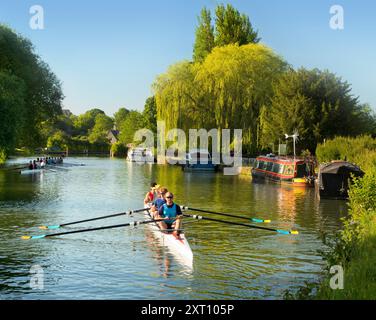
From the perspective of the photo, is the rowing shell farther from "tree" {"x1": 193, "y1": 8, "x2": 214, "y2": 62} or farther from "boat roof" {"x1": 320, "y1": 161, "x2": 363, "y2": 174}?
"tree" {"x1": 193, "y1": 8, "x2": 214, "y2": 62}

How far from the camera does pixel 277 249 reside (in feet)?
67.3

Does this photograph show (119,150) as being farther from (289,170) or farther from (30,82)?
(289,170)

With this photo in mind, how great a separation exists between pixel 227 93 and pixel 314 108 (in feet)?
32.1

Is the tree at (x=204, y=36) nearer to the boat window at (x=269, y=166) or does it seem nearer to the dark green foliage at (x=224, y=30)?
the dark green foliage at (x=224, y=30)

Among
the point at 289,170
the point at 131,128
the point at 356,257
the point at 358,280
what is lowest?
the point at 358,280

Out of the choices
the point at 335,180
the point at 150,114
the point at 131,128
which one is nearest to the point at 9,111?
the point at 335,180

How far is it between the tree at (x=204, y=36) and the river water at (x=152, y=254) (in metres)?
46.1

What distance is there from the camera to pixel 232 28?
3022 inches

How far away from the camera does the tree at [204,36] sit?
79188 millimetres

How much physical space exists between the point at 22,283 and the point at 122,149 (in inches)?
4581

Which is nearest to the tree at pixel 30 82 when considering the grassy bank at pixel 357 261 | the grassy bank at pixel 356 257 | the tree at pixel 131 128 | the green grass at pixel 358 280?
the grassy bank at pixel 356 257

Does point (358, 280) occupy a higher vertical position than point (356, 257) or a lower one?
lower

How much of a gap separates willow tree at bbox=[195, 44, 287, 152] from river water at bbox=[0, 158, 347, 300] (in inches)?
1127
